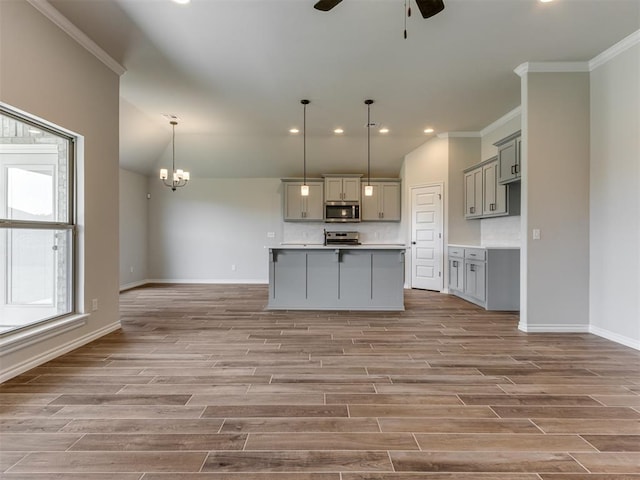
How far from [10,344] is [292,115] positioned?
4.37m

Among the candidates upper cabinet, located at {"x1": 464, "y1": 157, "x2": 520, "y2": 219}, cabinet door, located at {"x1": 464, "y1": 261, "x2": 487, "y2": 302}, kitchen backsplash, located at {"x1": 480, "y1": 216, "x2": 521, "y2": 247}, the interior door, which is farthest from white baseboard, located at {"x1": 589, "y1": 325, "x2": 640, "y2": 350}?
the interior door

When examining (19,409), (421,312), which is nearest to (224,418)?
(19,409)

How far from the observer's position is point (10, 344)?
2340 millimetres

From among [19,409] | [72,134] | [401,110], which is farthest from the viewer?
[401,110]

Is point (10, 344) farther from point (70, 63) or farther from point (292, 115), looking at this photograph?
point (292, 115)

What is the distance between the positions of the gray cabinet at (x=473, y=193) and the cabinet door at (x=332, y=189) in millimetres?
2665

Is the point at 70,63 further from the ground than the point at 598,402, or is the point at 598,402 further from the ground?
the point at 70,63

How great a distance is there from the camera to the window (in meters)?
2.69

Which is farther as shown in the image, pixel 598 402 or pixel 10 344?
pixel 10 344

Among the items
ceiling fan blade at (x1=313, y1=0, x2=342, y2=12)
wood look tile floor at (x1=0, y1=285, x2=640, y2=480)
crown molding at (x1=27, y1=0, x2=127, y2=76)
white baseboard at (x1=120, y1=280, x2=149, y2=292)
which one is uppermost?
crown molding at (x1=27, y1=0, x2=127, y2=76)

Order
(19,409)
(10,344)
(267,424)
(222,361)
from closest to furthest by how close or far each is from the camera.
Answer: (267,424)
(19,409)
(10,344)
(222,361)

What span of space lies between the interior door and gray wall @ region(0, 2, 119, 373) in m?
5.28

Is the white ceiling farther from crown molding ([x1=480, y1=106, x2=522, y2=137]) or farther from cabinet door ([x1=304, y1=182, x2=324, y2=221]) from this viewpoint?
cabinet door ([x1=304, y1=182, x2=324, y2=221])

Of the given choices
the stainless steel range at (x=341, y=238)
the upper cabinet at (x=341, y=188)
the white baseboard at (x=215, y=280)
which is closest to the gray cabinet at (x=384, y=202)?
the upper cabinet at (x=341, y=188)
